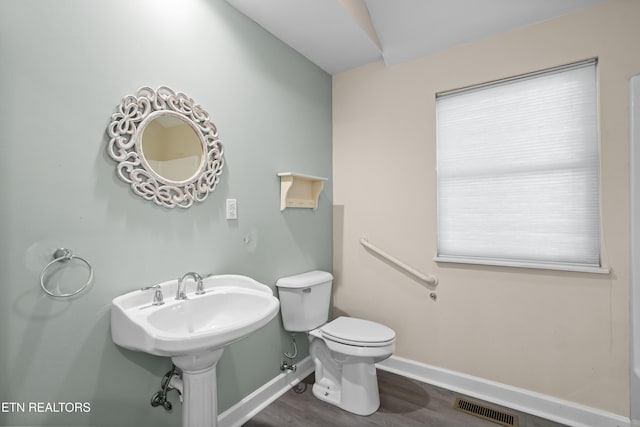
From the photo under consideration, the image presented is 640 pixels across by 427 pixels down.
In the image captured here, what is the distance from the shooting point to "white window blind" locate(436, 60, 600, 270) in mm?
1716

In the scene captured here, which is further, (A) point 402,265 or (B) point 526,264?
Result: (A) point 402,265

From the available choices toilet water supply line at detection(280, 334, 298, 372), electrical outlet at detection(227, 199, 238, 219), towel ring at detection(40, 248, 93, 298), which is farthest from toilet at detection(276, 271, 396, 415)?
towel ring at detection(40, 248, 93, 298)

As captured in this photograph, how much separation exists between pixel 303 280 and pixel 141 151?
3.95 feet

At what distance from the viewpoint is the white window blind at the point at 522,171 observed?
5.63 ft

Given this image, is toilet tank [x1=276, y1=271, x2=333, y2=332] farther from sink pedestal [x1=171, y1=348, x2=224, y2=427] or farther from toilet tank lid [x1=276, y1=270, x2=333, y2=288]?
sink pedestal [x1=171, y1=348, x2=224, y2=427]

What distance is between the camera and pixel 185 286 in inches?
55.6

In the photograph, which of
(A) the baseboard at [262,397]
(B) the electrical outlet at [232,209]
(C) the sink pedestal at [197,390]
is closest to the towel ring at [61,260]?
(C) the sink pedestal at [197,390]

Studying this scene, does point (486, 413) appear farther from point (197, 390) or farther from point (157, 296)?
point (157, 296)

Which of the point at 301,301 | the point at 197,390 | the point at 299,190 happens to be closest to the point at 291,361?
the point at 301,301

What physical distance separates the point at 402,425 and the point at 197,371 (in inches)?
47.6

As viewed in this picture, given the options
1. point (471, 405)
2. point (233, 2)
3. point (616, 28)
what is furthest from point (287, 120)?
point (471, 405)

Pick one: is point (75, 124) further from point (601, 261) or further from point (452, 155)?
point (601, 261)

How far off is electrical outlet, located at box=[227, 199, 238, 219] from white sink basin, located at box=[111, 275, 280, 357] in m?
0.34

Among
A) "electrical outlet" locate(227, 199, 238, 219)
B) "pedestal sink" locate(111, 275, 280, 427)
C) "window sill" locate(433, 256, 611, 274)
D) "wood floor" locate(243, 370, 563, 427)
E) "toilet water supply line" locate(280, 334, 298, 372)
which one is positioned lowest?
"wood floor" locate(243, 370, 563, 427)
